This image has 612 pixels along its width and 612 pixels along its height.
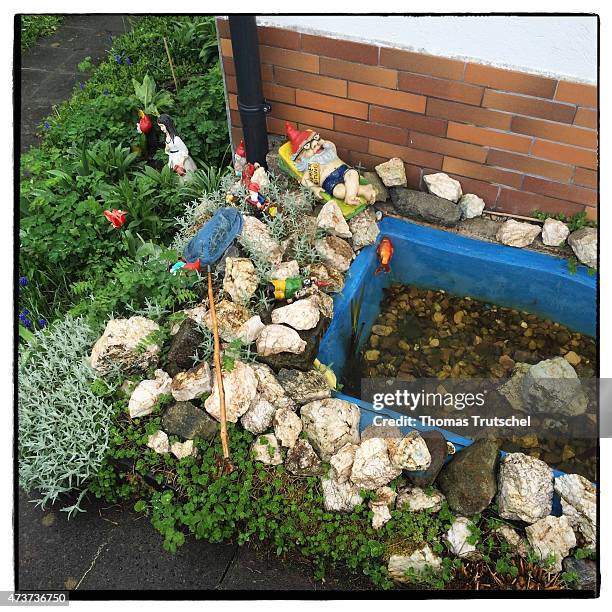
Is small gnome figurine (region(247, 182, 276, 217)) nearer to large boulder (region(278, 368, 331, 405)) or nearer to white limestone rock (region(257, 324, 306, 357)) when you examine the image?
white limestone rock (region(257, 324, 306, 357))

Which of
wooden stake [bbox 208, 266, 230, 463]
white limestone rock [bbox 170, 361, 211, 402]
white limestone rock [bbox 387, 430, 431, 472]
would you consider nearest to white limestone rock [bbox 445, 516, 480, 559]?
white limestone rock [bbox 387, 430, 431, 472]

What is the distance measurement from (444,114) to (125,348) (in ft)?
7.35

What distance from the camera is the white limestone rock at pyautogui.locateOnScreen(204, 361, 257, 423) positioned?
2.91 meters

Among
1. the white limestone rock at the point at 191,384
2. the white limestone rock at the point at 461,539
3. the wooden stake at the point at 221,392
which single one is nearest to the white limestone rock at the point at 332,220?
the wooden stake at the point at 221,392

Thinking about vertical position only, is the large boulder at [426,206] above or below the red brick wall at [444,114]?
below

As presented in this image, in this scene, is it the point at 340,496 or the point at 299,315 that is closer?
the point at 340,496

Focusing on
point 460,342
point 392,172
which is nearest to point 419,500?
point 460,342

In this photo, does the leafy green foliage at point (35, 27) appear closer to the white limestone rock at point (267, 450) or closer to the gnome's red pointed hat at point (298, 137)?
the gnome's red pointed hat at point (298, 137)

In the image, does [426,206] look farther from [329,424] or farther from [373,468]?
[373,468]

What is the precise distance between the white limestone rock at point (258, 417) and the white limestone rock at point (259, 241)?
88 cm

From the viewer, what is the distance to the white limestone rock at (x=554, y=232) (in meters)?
3.62

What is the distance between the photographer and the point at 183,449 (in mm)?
2934

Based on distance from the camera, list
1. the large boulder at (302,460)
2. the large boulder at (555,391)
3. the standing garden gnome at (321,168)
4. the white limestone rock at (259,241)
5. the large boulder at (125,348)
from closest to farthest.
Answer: the large boulder at (302,460) < the large boulder at (125,348) < the large boulder at (555,391) < the white limestone rock at (259,241) < the standing garden gnome at (321,168)

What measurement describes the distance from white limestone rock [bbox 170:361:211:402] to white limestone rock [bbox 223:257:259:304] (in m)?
0.48
